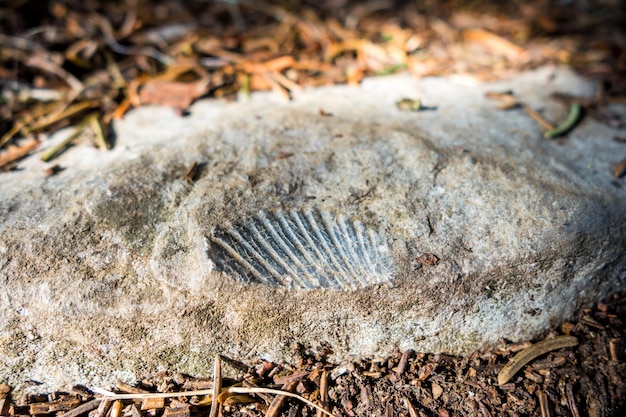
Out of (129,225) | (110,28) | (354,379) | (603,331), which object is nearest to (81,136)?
(129,225)

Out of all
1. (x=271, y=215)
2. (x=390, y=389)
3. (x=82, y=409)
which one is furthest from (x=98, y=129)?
(x=390, y=389)

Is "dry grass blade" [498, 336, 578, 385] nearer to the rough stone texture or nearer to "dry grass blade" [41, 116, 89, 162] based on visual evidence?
the rough stone texture

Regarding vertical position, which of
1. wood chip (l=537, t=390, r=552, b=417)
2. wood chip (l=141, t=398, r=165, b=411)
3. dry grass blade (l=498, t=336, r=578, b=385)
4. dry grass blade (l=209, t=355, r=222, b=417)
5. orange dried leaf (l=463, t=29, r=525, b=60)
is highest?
orange dried leaf (l=463, t=29, r=525, b=60)

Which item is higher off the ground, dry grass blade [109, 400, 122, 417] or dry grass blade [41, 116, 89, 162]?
dry grass blade [41, 116, 89, 162]

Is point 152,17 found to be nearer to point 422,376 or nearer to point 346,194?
point 346,194

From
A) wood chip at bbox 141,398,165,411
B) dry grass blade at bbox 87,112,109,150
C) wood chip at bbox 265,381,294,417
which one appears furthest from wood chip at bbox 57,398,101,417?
dry grass blade at bbox 87,112,109,150

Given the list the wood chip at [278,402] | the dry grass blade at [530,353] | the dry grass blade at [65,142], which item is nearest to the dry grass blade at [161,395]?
the wood chip at [278,402]
